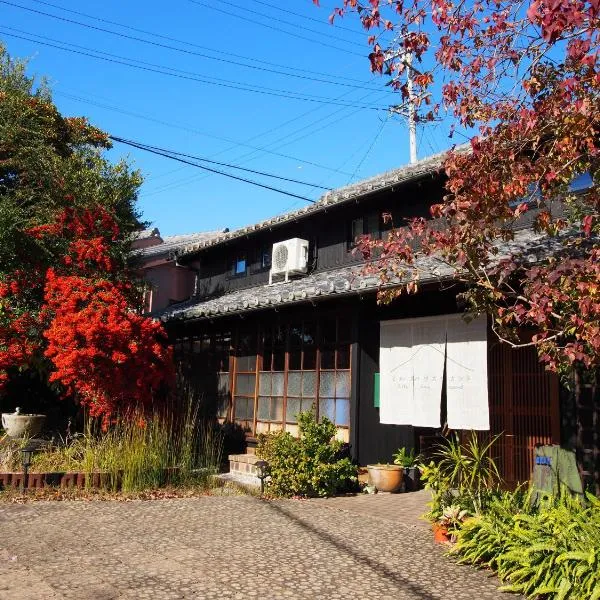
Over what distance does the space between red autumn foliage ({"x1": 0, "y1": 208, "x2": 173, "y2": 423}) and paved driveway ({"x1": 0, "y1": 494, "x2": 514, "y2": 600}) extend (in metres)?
2.65

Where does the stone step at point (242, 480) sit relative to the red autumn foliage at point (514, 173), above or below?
below

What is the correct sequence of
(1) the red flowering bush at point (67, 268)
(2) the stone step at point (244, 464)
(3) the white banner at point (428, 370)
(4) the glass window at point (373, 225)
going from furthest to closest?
(4) the glass window at point (373, 225), (1) the red flowering bush at point (67, 268), (2) the stone step at point (244, 464), (3) the white banner at point (428, 370)

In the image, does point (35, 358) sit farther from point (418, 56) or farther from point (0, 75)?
point (418, 56)

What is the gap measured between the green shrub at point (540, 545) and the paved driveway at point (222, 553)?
23 centimetres

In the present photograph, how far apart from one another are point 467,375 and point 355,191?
5522mm

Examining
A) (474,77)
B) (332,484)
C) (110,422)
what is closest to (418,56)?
(474,77)

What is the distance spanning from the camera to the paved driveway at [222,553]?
466cm

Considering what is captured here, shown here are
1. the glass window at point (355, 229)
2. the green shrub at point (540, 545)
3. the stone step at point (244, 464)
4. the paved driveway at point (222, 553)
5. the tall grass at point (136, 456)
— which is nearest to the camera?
the green shrub at point (540, 545)

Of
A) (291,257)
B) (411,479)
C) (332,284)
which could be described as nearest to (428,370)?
(411,479)

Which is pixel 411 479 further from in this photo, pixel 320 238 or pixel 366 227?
pixel 320 238

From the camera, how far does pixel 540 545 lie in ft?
15.0

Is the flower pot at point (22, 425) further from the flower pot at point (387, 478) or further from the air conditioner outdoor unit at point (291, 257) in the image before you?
the flower pot at point (387, 478)

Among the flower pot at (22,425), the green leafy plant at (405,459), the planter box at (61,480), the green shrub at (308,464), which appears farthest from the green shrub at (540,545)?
the flower pot at (22,425)

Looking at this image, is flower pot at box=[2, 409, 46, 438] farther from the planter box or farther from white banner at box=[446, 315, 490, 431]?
white banner at box=[446, 315, 490, 431]
